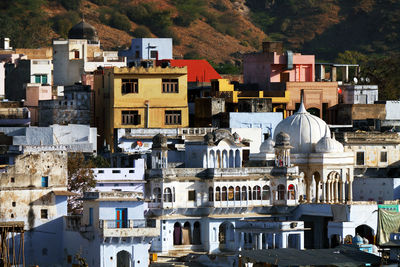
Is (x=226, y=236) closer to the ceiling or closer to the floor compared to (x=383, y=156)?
closer to the floor

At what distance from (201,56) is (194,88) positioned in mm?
51231

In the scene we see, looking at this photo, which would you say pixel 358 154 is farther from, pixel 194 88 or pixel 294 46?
pixel 294 46

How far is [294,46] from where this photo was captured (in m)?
152

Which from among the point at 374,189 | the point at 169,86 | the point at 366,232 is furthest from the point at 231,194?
the point at 169,86

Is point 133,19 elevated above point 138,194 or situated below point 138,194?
above

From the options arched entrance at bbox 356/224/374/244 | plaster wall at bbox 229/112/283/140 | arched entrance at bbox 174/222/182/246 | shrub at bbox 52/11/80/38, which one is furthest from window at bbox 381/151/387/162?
shrub at bbox 52/11/80/38

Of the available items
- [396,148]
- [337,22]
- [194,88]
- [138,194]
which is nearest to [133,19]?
[337,22]

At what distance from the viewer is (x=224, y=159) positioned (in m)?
73.4

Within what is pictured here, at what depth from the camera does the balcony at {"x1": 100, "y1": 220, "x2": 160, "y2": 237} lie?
65188 mm

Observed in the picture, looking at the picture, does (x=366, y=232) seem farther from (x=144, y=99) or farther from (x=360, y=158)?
(x=144, y=99)

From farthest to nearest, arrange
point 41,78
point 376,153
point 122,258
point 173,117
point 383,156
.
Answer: point 41,78
point 173,117
point 383,156
point 376,153
point 122,258

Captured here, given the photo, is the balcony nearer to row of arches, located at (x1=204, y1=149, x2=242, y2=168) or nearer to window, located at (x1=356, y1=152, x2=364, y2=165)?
row of arches, located at (x1=204, y1=149, x2=242, y2=168)

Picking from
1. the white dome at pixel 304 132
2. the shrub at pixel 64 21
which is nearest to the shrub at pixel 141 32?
the shrub at pixel 64 21

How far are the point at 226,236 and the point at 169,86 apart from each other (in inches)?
515
